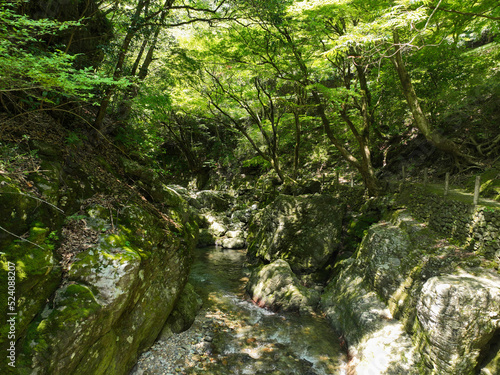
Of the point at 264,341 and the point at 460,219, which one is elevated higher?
the point at 460,219

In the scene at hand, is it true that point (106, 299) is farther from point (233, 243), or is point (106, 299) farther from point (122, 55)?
point (233, 243)

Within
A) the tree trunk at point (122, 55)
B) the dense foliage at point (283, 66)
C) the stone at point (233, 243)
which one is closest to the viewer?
the dense foliage at point (283, 66)

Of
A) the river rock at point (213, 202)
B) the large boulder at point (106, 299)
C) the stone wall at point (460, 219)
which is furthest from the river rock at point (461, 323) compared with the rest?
the river rock at point (213, 202)

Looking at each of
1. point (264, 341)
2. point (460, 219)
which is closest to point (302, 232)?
point (264, 341)

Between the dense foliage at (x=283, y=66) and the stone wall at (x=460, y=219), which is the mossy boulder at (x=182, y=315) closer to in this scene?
the dense foliage at (x=283, y=66)

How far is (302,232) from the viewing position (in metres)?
11.6

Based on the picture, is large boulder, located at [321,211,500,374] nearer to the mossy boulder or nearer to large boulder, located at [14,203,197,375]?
the mossy boulder

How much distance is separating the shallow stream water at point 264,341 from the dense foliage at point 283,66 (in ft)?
18.8

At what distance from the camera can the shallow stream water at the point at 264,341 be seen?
5727mm

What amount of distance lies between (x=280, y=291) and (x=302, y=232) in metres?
3.61

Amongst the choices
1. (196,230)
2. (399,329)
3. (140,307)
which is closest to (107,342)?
(140,307)

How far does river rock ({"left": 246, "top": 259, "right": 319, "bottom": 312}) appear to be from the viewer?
8188 millimetres

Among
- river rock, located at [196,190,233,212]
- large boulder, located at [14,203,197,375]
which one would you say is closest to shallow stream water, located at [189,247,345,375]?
large boulder, located at [14,203,197,375]

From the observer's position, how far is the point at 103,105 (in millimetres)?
5949
